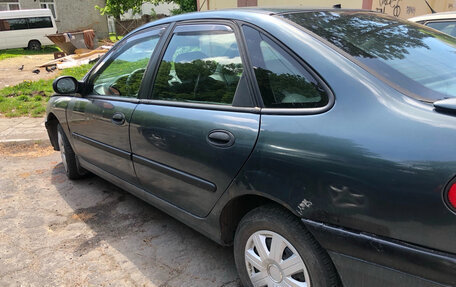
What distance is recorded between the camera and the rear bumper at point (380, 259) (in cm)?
139

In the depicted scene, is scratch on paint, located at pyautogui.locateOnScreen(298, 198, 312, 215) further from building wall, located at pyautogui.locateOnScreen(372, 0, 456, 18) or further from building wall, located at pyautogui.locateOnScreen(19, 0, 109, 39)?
building wall, located at pyautogui.locateOnScreen(19, 0, 109, 39)


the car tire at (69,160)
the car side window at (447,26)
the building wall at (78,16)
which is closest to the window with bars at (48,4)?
the building wall at (78,16)

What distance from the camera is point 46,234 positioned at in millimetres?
3133

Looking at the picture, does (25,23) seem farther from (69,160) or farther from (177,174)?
(177,174)

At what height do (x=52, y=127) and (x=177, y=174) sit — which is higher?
(x=177, y=174)

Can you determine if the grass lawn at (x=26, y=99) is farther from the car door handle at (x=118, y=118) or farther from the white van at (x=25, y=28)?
the white van at (x=25, y=28)

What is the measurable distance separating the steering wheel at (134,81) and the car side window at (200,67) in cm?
25

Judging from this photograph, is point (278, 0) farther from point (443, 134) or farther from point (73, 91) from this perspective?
point (443, 134)

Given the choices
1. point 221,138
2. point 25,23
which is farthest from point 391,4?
point 25,23

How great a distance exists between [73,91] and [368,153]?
2.80 metres

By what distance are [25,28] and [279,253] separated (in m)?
25.7

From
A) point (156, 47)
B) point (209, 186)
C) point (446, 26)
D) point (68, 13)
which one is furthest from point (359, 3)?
point (68, 13)

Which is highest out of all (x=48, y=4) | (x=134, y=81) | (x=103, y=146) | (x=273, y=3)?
(x=48, y=4)

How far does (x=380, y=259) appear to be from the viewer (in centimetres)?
153
